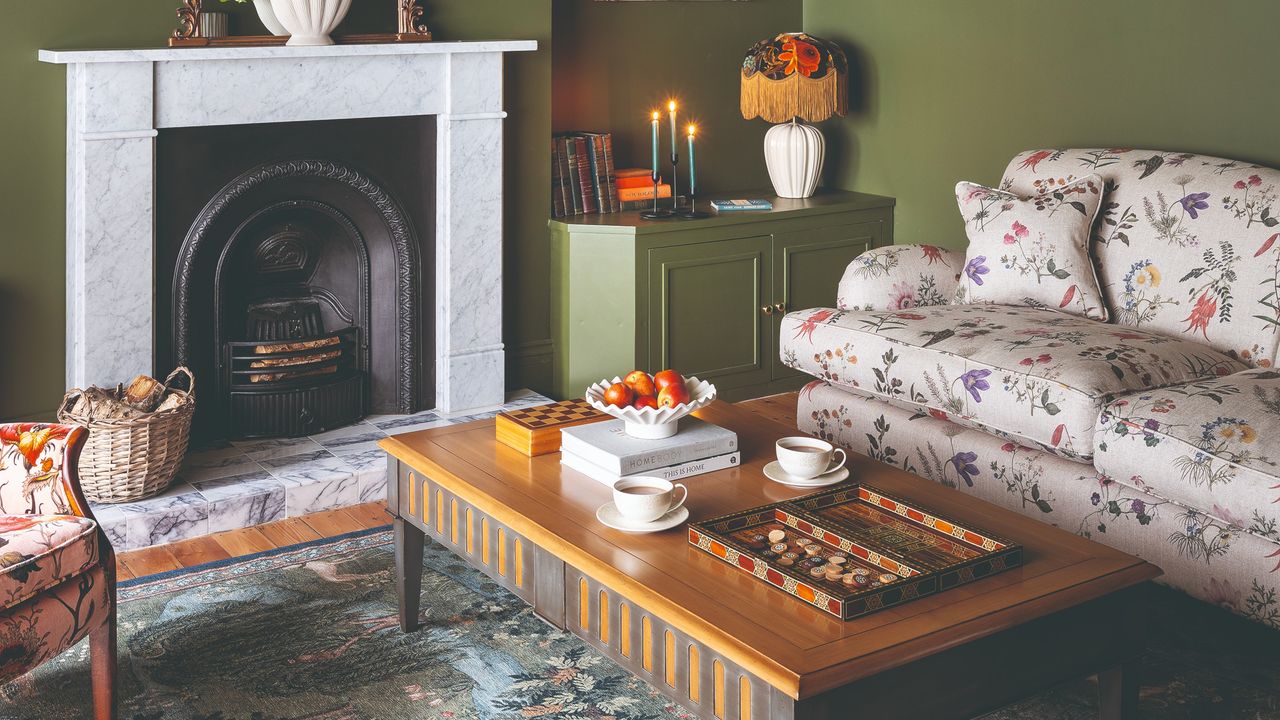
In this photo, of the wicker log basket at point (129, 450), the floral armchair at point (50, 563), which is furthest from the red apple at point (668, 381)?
the wicker log basket at point (129, 450)

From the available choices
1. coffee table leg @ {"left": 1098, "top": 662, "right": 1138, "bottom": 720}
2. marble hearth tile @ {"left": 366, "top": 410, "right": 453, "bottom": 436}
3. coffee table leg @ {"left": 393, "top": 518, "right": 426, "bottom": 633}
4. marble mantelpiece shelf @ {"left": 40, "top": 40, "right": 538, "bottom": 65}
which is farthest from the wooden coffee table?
marble mantelpiece shelf @ {"left": 40, "top": 40, "right": 538, "bottom": 65}

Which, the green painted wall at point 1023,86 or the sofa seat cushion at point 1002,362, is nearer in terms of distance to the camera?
the sofa seat cushion at point 1002,362

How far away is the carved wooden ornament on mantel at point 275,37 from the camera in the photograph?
3396 mm

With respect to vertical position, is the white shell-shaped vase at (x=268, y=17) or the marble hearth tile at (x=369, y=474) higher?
→ the white shell-shaped vase at (x=268, y=17)

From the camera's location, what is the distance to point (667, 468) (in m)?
2.41

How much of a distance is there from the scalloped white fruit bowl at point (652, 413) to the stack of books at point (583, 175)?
190 centimetres

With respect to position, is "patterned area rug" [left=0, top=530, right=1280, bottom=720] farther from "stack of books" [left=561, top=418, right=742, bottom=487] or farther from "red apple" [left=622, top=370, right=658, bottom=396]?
"red apple" [left=622, top=370, right=658, bottom=396]

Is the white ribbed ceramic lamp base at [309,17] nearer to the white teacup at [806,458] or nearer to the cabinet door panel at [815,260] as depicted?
the cabinet door panel at [815,260]

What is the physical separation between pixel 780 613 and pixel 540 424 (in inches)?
35.1

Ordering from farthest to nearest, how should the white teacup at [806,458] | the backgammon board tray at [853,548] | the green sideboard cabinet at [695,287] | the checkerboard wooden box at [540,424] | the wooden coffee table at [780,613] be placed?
the green sideboard cabinet at [695,287] → the checkerboard wooden box at [540,424] → the white teacup at [806,458] → the backgammon board tray at [853,548] → the wooden coffee table at [780,613]

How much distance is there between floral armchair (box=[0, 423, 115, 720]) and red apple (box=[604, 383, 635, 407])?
0.91m

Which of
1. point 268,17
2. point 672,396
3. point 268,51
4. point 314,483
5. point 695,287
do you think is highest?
point 268,17

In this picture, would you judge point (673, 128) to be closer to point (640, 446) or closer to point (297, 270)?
point (297, 270)

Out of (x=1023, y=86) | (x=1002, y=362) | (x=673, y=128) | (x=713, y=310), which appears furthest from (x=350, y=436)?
(x=1023, y=86)
